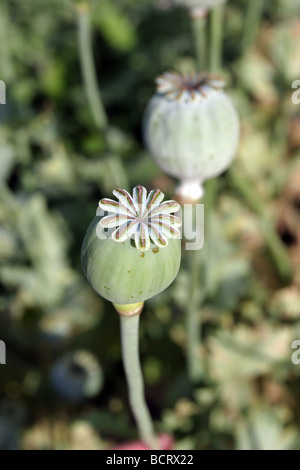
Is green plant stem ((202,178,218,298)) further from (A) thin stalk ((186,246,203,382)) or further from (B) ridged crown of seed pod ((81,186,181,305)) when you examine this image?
(B) ridged crown of seed pod ((81,186,181,305))

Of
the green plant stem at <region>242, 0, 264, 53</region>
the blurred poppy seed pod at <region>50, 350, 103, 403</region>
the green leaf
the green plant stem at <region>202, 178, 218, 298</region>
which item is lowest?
the blurred poppy seed pod at <region>50, 350, 103, 403</region>

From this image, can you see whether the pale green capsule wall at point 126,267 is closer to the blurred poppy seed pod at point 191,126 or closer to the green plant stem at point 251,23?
the blurred poppy seed pod at point 191,126

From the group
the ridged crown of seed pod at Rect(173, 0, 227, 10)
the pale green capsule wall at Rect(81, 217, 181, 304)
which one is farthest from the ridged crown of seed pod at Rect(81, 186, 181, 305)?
the ridged crown of seed pod at Rect(173, 0, 227, 10)

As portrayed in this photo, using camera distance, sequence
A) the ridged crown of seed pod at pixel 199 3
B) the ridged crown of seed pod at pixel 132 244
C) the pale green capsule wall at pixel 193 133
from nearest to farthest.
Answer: the ridged crown of seed pod at pixel 132 244 → the pale green capsule wall at pixel 193 133 → the ridged crown of seed pod at pixel 199 3

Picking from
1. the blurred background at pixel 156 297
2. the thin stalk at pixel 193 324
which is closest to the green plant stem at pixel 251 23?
the blurred background at pixel 156 297

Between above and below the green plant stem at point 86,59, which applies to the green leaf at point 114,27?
above

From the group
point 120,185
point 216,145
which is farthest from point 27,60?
point 216,145
